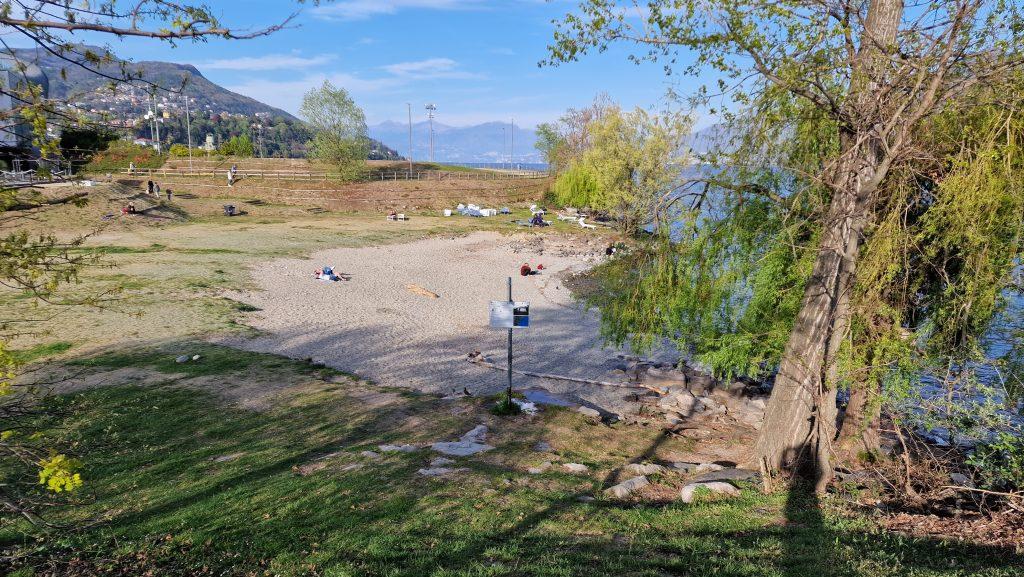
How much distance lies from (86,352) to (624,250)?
48.3 ft

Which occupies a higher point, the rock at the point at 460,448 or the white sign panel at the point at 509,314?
the white sign panel at the point at 509,314

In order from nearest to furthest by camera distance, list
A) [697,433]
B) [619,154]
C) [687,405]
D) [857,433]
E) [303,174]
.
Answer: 1. [857,433]
2. [697,433]
3. [687,405]
4. [619,154]
5. [303,174]

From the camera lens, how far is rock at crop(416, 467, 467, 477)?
8.98 m

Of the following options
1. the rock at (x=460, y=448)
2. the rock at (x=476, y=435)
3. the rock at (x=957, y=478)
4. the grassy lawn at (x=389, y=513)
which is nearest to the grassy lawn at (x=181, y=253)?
the grassy lawn at (x=389, y=513)

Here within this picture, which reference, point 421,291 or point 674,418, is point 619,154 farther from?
point 674,418

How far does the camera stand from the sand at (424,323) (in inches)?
662

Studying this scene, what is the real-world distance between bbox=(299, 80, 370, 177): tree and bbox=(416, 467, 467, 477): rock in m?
61.2

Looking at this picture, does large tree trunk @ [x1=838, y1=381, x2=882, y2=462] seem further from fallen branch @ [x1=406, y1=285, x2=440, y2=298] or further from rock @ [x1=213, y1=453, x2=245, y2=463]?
fallen branch @ [x1=406, y1=285, x2=440, y2=298]

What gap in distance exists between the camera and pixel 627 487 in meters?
8.77

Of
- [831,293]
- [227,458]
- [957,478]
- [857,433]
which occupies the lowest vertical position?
[227,458]

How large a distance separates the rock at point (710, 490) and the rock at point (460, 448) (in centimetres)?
367

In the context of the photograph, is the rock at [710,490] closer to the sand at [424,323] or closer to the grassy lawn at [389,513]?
the grassy lawn at [389,513]

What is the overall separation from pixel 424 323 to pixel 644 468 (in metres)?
14.5

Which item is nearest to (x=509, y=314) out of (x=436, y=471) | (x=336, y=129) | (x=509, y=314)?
(x=509, y=314)
